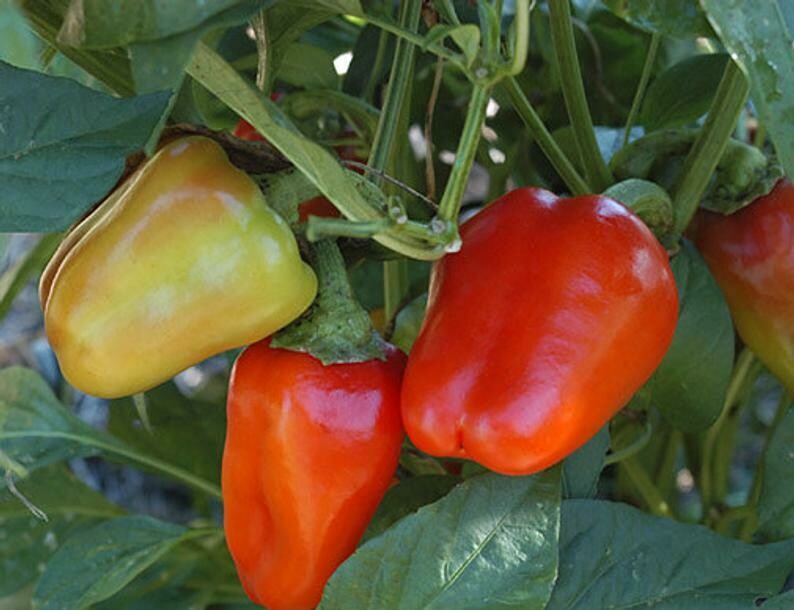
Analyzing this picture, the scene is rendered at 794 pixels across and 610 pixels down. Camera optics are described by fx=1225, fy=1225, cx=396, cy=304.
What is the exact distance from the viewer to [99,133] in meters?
0.60

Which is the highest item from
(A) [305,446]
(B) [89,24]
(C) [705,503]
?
(B) [89,24]

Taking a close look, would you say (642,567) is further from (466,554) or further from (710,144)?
(710,144)

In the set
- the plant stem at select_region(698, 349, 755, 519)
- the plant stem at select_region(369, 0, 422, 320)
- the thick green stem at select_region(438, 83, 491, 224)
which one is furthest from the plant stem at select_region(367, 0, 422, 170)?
the plant stem at select_region(698, 349, 755, 519)

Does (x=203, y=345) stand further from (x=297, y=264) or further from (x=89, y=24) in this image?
(x=89, y=24)

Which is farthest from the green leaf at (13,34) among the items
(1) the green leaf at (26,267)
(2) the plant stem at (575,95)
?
(1) the green leaf at (26,267)

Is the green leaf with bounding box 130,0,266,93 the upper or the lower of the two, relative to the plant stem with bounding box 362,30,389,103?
upper

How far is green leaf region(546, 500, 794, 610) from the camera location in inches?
27.6

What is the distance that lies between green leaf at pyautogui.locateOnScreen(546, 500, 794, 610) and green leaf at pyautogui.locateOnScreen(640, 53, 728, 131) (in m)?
0.35

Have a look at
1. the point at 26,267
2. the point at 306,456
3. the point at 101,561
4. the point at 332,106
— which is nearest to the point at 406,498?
the point at 306,456

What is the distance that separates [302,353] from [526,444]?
0.14 m

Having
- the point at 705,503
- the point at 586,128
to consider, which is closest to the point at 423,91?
the point at 586,128

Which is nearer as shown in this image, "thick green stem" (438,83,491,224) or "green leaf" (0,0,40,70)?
"green leaf" (0,0,40,70)

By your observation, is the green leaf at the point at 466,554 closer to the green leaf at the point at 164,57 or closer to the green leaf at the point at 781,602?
the green leaf at the point at 781,602

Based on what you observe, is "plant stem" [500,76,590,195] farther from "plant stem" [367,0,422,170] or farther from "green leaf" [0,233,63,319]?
"green leaf" [0,233,63,319]
